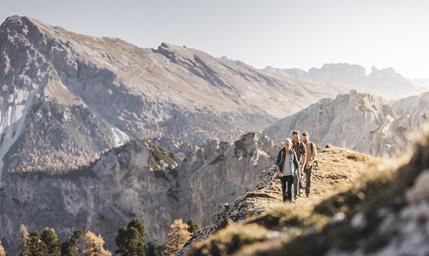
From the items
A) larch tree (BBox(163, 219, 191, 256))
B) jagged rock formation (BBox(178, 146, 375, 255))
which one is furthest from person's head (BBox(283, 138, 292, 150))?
larch tree (BBox(163, 219, 191, 256))

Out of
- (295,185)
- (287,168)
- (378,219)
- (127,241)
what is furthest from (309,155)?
(127,241)

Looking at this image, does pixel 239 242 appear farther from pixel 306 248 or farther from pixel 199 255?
pixel 306 248

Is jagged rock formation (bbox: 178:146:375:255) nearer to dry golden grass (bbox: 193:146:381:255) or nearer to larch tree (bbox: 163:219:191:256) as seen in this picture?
dry golden grass (bbox: 193:146:381:255)

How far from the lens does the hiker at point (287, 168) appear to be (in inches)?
908

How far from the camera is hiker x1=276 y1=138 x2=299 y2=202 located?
23.1 meters

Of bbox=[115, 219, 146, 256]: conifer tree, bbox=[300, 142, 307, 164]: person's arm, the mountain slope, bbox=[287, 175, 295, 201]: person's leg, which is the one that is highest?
bbox=[115, 219, 146, 256]: conifer tree

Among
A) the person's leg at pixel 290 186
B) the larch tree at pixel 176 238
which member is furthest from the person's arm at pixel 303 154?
the larch tree at pixel 176 238

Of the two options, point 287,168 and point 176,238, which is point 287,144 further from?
point 176,238

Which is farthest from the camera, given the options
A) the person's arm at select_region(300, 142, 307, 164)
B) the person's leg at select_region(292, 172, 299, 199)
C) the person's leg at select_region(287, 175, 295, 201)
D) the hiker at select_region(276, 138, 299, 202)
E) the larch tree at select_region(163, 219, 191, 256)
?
the larch tree at select_region(163, 219, 191, 256)

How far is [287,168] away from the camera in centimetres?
2348

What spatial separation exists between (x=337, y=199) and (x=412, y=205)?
4070mm

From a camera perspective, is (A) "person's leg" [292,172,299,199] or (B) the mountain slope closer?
(B) the mountain slope

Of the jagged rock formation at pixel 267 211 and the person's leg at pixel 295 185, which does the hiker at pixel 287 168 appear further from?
the jagged rock formation at pixel 267 211

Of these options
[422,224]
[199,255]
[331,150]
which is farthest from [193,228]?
[422,224]
